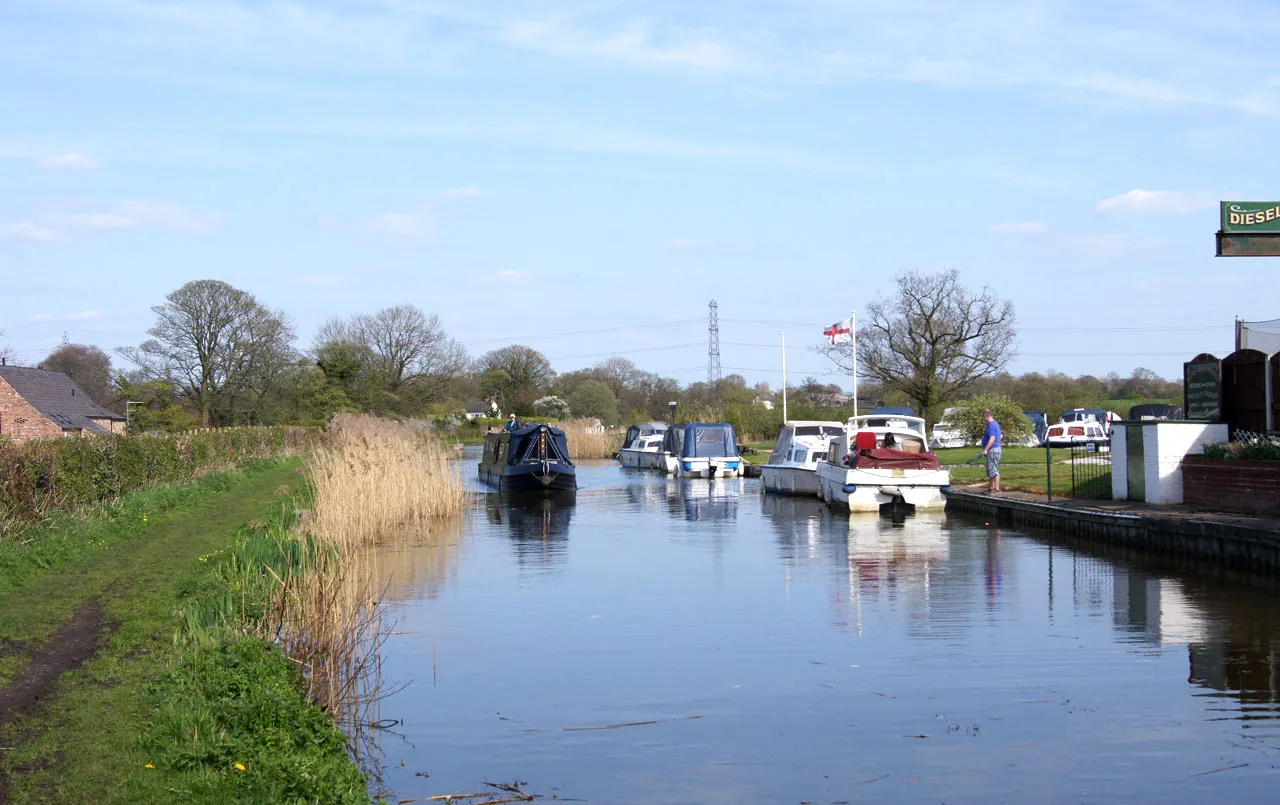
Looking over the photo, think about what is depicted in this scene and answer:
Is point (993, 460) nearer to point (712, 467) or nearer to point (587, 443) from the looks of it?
point (712, 467)

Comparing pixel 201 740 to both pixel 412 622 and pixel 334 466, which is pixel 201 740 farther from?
pixel 334 466

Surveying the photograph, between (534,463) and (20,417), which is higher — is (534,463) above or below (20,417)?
below

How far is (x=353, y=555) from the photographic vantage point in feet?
42.4

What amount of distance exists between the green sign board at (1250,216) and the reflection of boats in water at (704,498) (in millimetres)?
12608

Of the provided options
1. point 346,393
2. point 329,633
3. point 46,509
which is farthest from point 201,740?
point 346,393

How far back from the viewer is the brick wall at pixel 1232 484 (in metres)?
17.9

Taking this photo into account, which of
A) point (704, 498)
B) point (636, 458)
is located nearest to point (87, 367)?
point (636, 458)

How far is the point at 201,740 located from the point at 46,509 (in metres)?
12.9

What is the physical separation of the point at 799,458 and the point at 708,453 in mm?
11341

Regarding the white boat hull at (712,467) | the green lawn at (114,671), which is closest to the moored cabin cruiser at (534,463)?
the white boat hull at (712,467)

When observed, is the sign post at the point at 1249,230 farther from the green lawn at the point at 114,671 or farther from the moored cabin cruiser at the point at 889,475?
the green lawn at the point at 114,671

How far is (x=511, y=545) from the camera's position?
23422 mm

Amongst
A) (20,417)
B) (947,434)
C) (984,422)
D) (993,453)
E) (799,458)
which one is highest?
(20,417)

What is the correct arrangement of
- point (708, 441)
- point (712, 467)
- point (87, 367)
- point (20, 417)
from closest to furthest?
point (712, 467)
point (708, 441)
point (20, 417)
point (87, 367)
